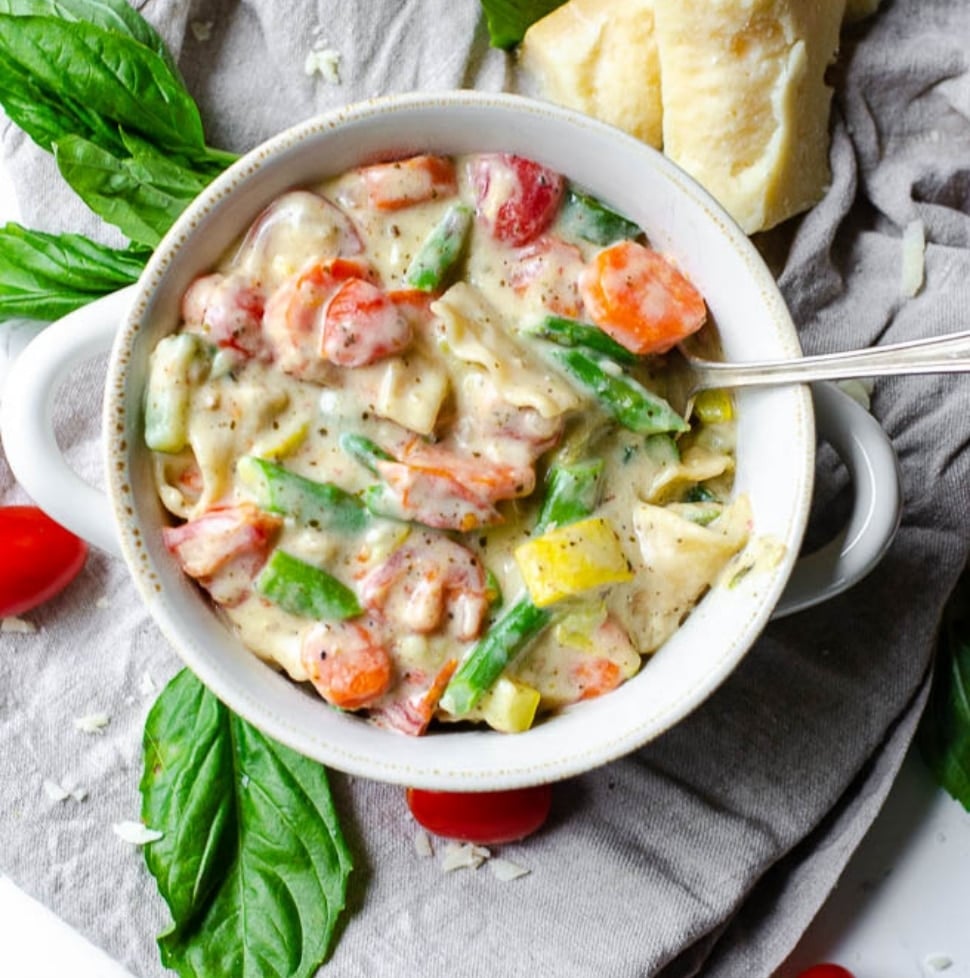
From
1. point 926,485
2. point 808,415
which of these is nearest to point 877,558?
point 808,415

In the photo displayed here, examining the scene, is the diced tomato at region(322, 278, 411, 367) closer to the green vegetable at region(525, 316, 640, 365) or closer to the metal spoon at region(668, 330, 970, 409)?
the green vegetable at region(525, 316, 640, 365)

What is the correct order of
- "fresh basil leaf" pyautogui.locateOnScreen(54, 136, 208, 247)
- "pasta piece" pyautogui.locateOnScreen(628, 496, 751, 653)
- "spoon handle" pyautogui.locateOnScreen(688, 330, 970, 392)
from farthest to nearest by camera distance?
"fresh basil leaf" pyautogui.locateOnScreen(54, 136, 208, 247), "pasta piece" pyautogui.locateOnScreen(628, 496, 751, 653), "spoon handle" pyautogui.locateOnScreen(688, 330, 970, 392)

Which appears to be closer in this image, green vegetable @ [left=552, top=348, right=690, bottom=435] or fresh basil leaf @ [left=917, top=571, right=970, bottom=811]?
green vegetable @ [left=552, top=348, right=690, bottom=435]

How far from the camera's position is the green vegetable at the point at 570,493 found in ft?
7.38

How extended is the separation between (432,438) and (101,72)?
108cm

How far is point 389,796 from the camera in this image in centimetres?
289

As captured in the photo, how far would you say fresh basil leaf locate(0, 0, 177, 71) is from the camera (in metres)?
2.71

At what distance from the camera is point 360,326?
2.13m

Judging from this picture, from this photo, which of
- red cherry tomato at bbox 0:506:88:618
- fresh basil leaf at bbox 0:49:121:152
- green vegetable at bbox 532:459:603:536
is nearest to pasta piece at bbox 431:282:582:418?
green vegetable at bbox 532:459:603:536

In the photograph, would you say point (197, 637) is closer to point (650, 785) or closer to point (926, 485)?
point (650, 785)

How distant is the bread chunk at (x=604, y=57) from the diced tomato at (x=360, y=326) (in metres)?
0.89

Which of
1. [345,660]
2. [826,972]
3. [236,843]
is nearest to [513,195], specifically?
[345,660]

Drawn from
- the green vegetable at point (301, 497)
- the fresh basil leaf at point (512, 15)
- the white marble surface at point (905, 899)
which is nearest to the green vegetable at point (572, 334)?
the green vegetable at point (301, 497)

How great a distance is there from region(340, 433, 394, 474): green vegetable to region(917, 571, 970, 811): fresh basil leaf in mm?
1444
